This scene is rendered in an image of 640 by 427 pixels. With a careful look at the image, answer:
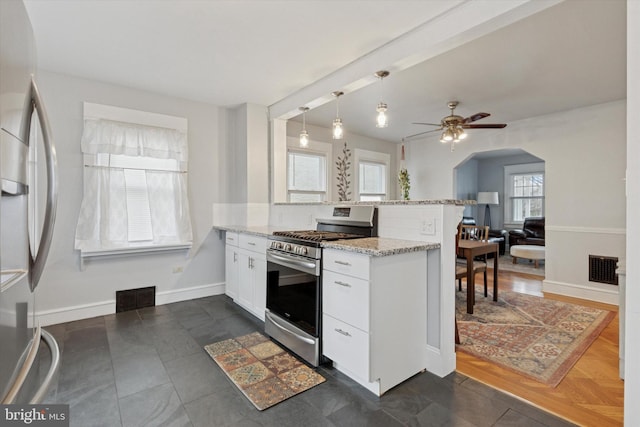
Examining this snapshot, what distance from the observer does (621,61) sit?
2873mm

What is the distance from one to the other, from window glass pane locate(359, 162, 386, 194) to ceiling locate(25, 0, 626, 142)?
203cm

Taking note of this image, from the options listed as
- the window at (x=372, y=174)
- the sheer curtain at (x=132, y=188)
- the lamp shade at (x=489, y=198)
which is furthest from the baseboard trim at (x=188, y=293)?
the lamp shade at (x=489, y=198)

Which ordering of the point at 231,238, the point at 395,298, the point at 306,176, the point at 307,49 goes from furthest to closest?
the point at 306,176, the point at 231,238, the point at 307,49, the point at 395,298

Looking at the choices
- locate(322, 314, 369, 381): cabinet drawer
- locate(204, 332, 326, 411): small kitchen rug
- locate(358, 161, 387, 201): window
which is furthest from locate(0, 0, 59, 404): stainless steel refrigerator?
locate(358, 161, 387, 201): window

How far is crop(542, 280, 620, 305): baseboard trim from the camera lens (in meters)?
3.81

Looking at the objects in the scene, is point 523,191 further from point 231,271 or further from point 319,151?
point 231,271

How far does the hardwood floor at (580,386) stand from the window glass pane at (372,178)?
3.89 metres

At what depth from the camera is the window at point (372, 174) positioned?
5.81 metres

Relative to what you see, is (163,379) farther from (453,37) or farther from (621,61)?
(621,61)

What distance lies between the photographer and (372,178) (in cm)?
610

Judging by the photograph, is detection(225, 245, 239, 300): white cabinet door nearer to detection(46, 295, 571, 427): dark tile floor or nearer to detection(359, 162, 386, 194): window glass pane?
detection(46, 295, 571, 427): dark tile floor

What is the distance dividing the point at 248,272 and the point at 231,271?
1.76ft

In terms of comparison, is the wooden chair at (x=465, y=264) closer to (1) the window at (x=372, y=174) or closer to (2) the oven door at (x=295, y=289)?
(2) the oven door at (x=295, y=289)

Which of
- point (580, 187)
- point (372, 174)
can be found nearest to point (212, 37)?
point (372, 174)
